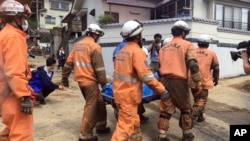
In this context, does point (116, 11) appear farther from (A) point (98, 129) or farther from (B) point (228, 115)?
(A) point (98, 129)

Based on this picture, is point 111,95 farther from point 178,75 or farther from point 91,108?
point 178,75

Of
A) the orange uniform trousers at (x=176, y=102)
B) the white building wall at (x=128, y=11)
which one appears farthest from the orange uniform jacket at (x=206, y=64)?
the white building wall at (x=128, y=11)

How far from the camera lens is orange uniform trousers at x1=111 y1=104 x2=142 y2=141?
169 inches

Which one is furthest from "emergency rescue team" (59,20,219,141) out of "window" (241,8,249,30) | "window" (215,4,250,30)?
"window" (241,8,249,30)

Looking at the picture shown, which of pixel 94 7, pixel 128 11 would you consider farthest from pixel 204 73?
pixel 94 7

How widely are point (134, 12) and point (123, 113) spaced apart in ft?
42.6

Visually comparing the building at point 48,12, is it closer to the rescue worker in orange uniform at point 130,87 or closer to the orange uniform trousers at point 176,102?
the orange uniform trousers at point 176,102

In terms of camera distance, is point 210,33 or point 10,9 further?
point 210,33

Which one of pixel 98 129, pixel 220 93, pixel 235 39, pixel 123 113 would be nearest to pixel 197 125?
pixel 98 129

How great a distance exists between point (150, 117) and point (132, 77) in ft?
8.20

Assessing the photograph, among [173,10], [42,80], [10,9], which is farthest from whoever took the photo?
[173,10]

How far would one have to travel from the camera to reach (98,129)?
561cm

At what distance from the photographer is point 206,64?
639cm

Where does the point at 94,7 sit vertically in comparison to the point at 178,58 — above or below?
A: above
